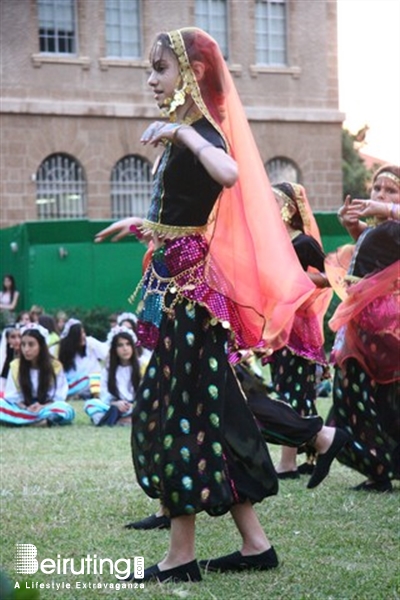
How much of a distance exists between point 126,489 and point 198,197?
2837mm

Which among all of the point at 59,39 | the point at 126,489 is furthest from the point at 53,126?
the point at 126,489

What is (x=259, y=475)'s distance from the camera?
5180 millimetres

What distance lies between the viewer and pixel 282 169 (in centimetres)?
3206

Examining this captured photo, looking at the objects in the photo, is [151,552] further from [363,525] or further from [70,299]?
[70,299]

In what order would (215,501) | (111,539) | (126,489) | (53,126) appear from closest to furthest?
1. (215,501)
2. (111,539)
3. (126,489)
4. (53,126)

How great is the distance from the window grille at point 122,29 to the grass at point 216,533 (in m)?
21.9

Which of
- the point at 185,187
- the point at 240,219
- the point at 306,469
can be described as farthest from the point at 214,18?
the point at 185,187

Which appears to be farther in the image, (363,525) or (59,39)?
(59,39)

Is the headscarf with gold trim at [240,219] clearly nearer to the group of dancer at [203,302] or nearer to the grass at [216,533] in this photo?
the group of dancer at [203,302]

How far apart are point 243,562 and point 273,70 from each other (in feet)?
87.8

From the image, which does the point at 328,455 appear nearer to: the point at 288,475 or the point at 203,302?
the point at 203,302

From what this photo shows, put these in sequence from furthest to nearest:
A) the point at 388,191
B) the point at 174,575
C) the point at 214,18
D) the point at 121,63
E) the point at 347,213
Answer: the point at 214,18 → the point at 121,63 → the point at 388,191 → the point at 347,213 → the point at 174,575

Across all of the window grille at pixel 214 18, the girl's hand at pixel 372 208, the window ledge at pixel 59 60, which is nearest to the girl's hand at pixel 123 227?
the girl's hand at pixel 372 208

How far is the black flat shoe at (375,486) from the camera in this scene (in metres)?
7.39
